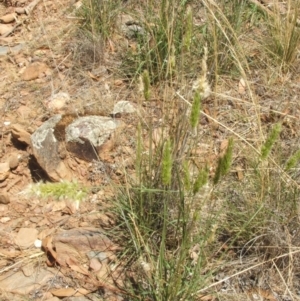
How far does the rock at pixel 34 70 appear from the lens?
8.46 ft

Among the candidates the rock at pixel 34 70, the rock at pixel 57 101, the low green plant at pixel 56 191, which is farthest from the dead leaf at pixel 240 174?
the rock at pixel 34 70

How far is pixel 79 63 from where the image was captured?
2.60m

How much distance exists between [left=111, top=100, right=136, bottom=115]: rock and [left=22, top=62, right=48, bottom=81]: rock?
565mm

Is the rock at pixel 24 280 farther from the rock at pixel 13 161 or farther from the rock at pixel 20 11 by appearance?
the rock at pixel 20 11

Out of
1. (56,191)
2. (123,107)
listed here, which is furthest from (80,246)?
(123,107)

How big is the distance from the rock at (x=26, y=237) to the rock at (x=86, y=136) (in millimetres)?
427

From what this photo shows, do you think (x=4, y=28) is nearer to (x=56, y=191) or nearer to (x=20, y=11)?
(x=20, y=11)

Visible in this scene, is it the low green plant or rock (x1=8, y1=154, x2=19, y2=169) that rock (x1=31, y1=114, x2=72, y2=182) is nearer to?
rock (x1=8, y1=154, x2=19, y2=169)

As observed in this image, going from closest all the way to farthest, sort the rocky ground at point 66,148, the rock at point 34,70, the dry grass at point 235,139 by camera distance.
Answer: the dry grass at point 235,139 → the rocky ground at point 66,148 → the rock at point 34,70

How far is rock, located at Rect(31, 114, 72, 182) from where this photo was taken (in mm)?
2020

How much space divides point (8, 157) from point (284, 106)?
1.33 m

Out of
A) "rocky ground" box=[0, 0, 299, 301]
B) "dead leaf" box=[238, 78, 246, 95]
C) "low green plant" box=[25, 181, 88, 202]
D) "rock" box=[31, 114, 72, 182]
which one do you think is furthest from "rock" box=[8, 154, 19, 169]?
"dead leaf" box=[238, 78, 246, 95]

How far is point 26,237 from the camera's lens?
1.82m

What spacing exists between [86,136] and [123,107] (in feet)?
1.02
